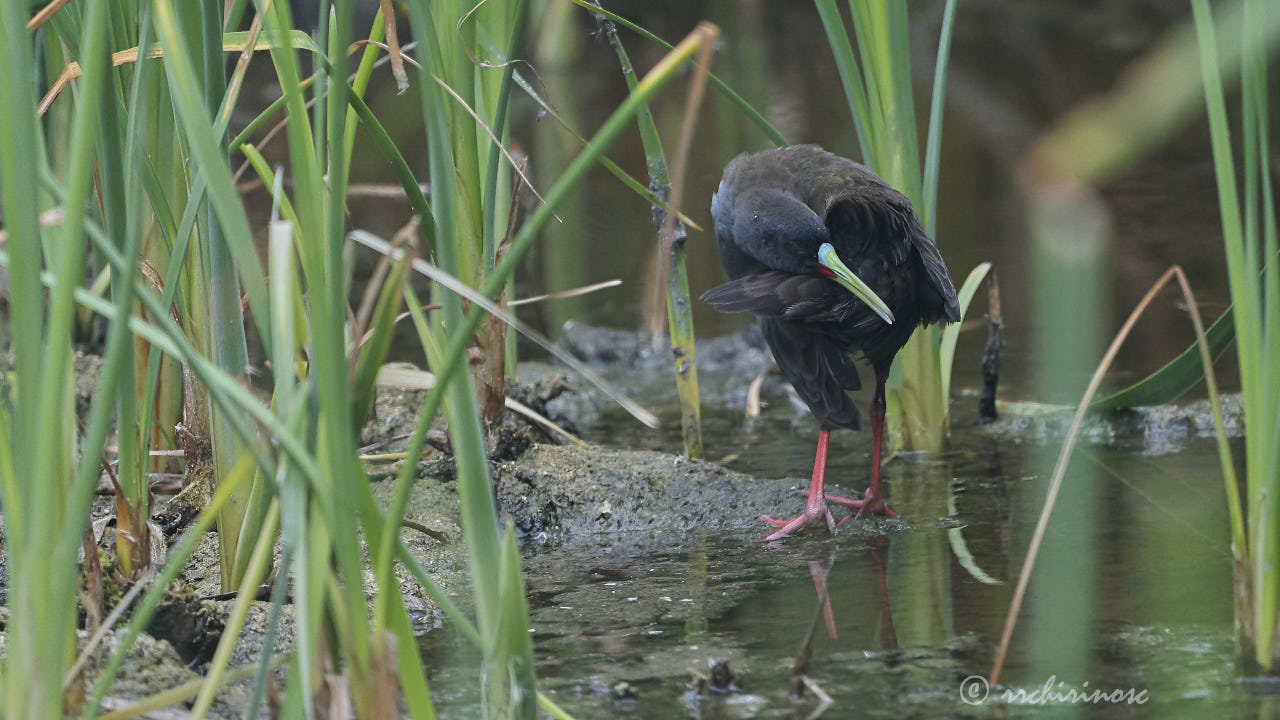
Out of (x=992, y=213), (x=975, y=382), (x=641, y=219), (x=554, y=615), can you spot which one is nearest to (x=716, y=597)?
(x=554, y=615)

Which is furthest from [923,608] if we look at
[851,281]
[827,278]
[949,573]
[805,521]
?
[827,278]

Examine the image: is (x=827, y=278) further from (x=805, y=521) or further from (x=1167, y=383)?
(x=1167, y=383)

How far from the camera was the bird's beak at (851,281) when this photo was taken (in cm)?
281

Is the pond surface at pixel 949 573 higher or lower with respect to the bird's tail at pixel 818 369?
lower

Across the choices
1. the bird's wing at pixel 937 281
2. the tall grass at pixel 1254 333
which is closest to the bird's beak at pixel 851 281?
the bird's wing at pixel 937 281

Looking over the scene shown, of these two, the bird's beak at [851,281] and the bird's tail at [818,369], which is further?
the bird's tail at [818,369]

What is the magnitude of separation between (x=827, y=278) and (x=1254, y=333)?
1368 mm

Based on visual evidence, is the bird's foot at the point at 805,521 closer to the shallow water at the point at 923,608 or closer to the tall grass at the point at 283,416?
the shallow water at the point at 923,608

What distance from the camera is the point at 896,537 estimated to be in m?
2.89

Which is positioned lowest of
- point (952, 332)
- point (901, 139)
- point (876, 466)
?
point (876, 466)

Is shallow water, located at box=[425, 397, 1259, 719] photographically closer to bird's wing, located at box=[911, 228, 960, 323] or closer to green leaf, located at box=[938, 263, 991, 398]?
green leaf, located at box=[938, 263, 991, 398]

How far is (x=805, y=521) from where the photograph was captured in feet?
9.86

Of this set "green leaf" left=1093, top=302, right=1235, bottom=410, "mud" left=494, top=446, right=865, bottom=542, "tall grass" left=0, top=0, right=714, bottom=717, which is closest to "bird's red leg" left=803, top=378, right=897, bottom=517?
"mud" left=494, top=446, right=865, bottom=542

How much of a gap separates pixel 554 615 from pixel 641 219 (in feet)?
17.6
